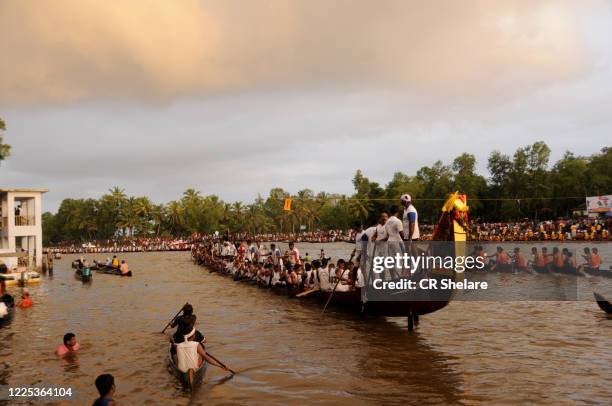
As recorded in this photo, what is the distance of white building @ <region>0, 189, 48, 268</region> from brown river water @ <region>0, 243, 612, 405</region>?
800 inches

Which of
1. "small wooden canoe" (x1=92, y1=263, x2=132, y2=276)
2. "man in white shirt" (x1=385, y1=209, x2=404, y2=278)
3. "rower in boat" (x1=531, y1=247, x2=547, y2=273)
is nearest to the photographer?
"man in white shirt" (x1=385, y1=209, x2=404, y2=278)

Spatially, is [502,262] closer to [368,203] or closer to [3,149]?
[3,149]

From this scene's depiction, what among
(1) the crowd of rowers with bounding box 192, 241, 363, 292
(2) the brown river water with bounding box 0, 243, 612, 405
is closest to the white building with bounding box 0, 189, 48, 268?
(1) the crowd of rowers with bounding box 192, 241, 363, 292

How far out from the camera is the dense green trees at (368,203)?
81938mm

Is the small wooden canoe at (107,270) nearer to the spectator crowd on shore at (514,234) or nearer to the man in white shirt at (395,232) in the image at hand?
the spectator crowd on shore at (514,234)

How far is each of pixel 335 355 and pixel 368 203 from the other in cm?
10228

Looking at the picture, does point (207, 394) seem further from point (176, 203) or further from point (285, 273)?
point (176, 203)

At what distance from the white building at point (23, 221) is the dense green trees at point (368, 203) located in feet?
145

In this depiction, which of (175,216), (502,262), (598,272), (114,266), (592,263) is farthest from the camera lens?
(175,216)

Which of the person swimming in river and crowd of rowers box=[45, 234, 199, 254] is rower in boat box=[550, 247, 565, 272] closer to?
the person swimming in river

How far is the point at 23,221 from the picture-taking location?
40.5 meters

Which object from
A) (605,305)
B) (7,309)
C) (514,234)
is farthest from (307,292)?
(514,234)

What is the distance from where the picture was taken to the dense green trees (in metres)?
81.9

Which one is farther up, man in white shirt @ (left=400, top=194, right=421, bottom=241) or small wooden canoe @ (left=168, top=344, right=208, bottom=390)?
man in white shirt @ (left=400, top=194, right=421, bottom=241)
